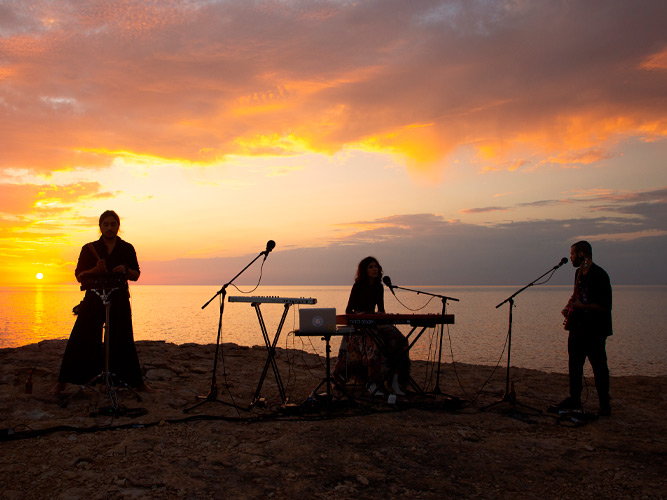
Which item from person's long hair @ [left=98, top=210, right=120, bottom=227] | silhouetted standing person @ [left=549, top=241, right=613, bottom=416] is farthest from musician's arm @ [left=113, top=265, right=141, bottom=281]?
silhouetted standing person @ [left=549, top=241, right=613, bottom=416]

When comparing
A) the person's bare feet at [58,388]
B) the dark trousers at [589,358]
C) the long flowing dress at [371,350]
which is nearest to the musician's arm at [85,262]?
the person's bare feet at [58,388]

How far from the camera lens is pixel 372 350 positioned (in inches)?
277

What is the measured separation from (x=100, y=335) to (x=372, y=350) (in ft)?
12.4

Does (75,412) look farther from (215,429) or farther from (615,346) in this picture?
(615,346)

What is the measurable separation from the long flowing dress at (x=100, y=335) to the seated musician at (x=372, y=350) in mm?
3069

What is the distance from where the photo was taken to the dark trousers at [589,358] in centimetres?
595

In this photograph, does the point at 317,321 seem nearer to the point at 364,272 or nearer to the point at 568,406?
the point at 364,272

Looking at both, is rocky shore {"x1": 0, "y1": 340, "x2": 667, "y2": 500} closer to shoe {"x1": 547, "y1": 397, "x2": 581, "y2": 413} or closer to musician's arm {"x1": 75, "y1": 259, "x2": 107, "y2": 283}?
shoe {"x1": 547, "y1": 397, "x2": 581, "y2": 413}

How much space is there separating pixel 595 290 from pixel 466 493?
3.63 m

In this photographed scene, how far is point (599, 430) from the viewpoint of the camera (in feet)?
17.4

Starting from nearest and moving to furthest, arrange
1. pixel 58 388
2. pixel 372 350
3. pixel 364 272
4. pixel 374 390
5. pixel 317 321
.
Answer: pixel 317 321, pixel 58 388, pixel 374 390, pixel 372 350, pixel 364 272

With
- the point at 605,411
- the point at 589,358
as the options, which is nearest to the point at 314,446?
the point at 589,358

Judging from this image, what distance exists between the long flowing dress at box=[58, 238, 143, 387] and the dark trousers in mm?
5827

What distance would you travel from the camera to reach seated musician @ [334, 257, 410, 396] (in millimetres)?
6820
